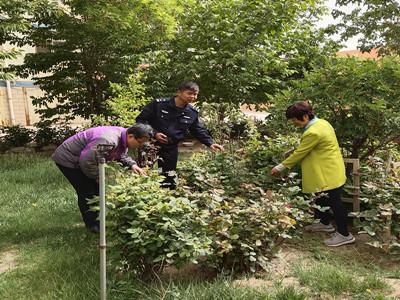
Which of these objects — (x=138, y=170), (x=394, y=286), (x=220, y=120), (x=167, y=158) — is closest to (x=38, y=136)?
(x=220, y=120)

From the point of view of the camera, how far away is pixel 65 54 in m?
9.53

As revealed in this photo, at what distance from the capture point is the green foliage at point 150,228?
2797 mm

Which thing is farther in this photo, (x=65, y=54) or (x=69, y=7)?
(x=65, y=54)

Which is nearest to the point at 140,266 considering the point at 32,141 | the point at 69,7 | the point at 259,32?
the point at 259,32

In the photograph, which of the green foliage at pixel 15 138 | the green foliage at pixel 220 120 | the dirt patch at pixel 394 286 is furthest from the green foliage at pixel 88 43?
the dirt patch at pixel 394 286

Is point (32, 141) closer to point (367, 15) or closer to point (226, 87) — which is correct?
point (226, 87)

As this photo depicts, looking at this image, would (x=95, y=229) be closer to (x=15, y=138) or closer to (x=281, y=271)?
(x=281, y=271)

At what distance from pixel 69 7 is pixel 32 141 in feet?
15.2

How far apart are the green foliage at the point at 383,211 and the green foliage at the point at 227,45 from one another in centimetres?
409

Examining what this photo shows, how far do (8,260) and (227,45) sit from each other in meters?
5.95

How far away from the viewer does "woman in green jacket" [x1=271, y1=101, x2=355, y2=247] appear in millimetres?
3982

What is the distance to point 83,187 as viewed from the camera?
4293 mm

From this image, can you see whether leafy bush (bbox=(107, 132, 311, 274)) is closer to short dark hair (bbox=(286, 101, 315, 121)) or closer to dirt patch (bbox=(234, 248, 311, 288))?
dirt patch (bbox=(234, 248, 311, 288))

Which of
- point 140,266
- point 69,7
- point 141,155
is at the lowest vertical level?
point 140,266
